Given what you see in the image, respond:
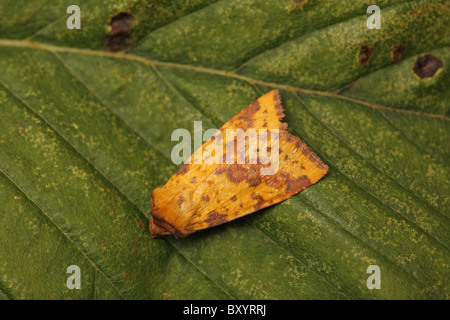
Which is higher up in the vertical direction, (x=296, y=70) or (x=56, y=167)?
(x=296, y=70)

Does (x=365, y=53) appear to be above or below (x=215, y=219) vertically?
above

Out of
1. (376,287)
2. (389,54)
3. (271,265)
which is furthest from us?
(389,54)

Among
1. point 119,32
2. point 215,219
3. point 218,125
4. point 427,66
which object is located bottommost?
point 215,219

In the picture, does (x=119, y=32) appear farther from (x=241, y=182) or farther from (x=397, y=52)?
(x=397, y=52)

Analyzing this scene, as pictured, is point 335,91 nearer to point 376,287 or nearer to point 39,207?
point 376,287

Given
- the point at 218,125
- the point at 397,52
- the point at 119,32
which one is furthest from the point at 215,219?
the point at 397,52

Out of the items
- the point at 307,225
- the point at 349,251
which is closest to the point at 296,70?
the point at 307,225
